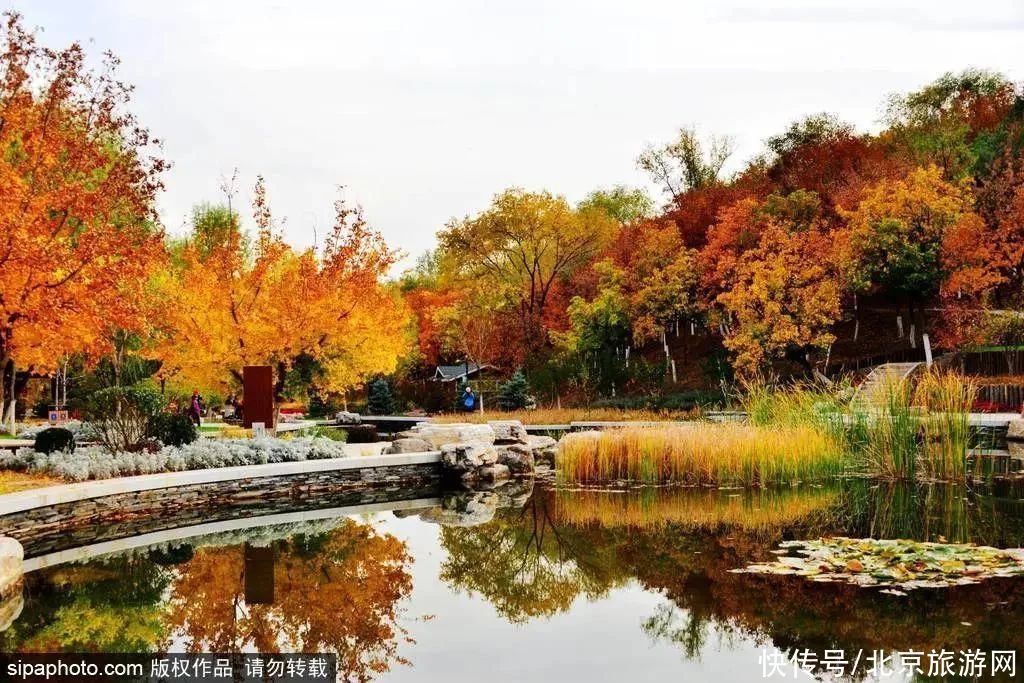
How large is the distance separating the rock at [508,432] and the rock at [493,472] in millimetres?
1083

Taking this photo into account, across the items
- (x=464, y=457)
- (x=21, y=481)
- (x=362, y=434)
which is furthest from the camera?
(x=362, y=434)

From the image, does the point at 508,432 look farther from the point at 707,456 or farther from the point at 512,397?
the point at 512,397

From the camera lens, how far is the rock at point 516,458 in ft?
56.7

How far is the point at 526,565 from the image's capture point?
9.67 m

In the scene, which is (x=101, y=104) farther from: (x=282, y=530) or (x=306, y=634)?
(x=306, y=634)

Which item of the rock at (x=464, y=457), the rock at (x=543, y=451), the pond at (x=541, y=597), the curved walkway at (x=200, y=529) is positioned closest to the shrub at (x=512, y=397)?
the rock at (x=543, y=451)

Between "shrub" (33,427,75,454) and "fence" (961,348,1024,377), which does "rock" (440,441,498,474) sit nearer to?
"shrub" (33,427,75,454)

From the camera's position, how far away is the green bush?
15.2 metres

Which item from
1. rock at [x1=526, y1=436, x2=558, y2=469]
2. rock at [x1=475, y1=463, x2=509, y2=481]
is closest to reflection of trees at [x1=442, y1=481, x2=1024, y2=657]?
rock at [x1=475, y1=463, x2=509, y2=481]

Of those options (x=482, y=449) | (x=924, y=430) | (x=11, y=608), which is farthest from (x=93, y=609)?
(x=924, y=430)

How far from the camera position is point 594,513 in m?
12.4

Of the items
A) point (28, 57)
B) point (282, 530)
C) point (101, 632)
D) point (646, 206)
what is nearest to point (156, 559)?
point (282, 530)

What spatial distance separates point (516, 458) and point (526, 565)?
7.74 m

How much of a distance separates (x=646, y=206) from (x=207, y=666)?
50.9 m
